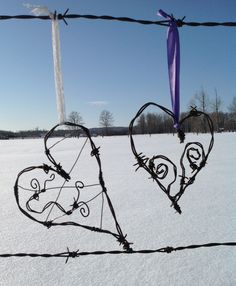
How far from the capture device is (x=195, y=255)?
2016 mm

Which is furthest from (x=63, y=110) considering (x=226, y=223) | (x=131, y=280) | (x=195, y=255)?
(x=226, y=223)

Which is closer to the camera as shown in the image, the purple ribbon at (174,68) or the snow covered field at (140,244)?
the purple ribbon at (174,68)

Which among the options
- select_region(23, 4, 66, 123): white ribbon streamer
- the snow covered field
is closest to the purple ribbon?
select_region(23, 4, 66, 123): white ribbon streamer

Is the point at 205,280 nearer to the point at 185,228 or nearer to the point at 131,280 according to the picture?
the point at 131,280

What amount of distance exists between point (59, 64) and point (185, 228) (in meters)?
2.05

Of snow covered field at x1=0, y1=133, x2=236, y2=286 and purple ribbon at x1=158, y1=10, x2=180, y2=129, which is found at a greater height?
purple ribbon at x1=158, y1=10, x2=180, y2=129

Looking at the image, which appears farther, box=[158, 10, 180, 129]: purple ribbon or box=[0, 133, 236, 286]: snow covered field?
box=[0, 133, 236, 286]: snow covered field

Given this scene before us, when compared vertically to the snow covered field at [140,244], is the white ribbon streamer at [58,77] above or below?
above

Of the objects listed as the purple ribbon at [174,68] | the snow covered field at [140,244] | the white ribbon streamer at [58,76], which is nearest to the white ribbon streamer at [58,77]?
the white ribbon streamer at [58,76]

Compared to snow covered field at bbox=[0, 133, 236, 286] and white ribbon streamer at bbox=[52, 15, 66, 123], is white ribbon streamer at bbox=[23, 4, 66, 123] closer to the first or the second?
white ribbon streamer at bbox=[52, 15, 66, 123]

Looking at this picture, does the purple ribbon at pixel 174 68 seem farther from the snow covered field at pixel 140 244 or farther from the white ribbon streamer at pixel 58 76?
the snow covered field at pixel 140 244

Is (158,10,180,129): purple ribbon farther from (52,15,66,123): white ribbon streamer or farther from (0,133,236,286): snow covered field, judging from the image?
(0,133,236,286): snow covered field

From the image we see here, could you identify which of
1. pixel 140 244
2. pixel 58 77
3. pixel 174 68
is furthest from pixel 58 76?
pixel 140 244

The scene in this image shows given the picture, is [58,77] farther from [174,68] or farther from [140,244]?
[140,244]
